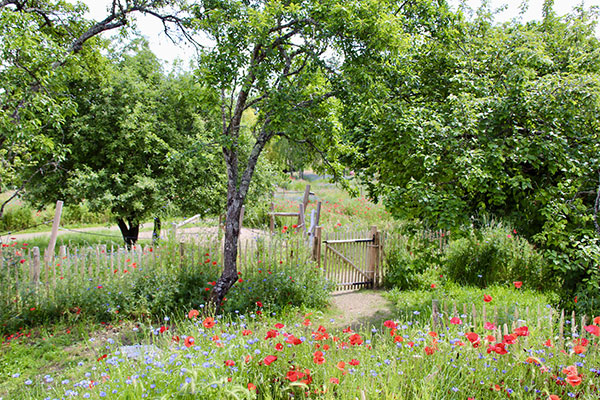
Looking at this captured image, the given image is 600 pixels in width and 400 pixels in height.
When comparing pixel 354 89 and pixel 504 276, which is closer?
pixel 354 89

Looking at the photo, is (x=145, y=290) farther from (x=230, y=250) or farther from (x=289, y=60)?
(x=289, y=60)

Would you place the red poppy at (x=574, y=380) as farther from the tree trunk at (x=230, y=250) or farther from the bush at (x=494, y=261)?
the bush at (x=494, y=261)

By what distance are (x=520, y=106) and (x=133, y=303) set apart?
6.56 meters

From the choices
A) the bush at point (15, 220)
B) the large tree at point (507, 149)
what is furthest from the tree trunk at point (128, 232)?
the bush at point (15, 220)

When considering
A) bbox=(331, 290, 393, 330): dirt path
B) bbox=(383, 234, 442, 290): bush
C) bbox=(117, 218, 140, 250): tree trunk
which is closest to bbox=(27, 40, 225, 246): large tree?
bbox=(117, 218, 140, 250): tree trunk

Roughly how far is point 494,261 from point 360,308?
329cm

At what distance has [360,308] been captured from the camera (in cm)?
749

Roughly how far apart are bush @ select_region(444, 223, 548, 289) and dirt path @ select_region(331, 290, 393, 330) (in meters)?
1.81

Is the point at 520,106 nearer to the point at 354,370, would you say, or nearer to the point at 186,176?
the point at 354,370

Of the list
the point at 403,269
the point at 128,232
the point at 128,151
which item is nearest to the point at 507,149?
the point at 403,269

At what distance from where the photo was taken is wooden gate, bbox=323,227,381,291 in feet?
28.6

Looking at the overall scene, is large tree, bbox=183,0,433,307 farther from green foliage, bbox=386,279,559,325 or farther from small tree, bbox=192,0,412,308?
green foliage, bbox=386,279,559,325

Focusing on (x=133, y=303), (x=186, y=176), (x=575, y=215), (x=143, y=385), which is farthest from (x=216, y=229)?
(x=575, y=215)

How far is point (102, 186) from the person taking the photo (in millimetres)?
9609
